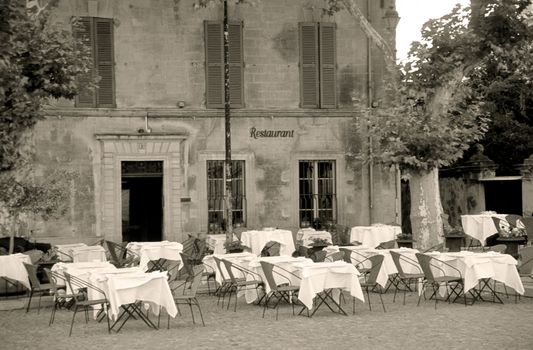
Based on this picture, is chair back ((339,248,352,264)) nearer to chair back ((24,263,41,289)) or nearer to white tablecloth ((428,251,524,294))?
white tablecloth ((428,251,524,294))

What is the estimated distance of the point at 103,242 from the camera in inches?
809

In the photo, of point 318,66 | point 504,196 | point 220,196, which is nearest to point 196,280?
point 220,196

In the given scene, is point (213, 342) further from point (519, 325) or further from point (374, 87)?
point (374, 87)

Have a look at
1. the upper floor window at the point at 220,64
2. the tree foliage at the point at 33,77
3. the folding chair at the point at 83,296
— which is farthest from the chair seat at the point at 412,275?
the upper floor window at the point at 220,64

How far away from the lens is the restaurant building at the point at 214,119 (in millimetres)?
21266

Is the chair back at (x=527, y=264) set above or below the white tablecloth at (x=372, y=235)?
below

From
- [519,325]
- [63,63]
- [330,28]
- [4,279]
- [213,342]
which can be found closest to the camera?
[213,342]

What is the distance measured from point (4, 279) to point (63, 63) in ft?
13.2

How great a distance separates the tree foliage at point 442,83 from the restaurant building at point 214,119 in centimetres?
357

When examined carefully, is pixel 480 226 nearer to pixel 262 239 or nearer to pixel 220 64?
pixel 262 239

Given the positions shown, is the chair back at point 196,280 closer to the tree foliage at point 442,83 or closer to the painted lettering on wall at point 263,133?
the tree foliage at point 442,83

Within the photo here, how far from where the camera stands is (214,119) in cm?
2203

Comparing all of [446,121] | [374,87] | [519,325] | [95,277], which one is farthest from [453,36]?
[95,277]

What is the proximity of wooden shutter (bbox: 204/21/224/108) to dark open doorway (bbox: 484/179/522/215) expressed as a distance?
25.9ft
